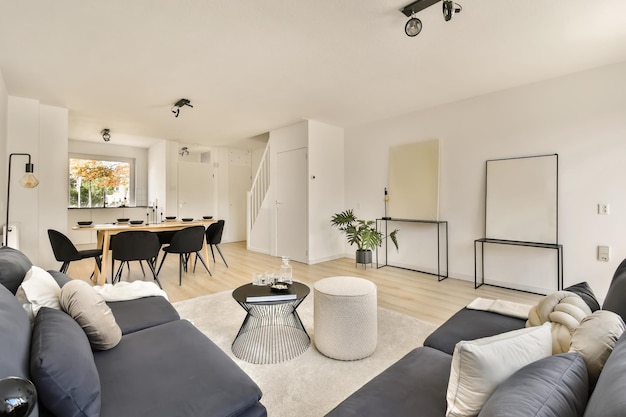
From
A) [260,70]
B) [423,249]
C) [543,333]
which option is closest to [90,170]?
[260,70]

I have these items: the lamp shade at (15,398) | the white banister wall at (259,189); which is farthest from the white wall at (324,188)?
the lamp shade at (15,398)

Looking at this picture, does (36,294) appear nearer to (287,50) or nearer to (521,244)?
(287,50)

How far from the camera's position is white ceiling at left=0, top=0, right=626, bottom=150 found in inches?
91.4

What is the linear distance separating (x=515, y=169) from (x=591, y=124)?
0.84 m

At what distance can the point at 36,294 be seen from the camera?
58.1 inches

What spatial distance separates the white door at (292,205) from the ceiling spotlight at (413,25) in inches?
128

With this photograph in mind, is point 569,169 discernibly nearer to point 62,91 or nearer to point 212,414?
point 212,414

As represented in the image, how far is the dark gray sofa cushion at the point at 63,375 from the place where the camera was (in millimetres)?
934

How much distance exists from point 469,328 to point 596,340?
842mm

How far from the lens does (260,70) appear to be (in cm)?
336

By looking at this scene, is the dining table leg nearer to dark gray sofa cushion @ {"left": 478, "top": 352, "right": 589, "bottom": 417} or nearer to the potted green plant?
the potted green plant

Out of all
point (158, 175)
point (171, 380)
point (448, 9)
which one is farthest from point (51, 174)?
point (448, 9)

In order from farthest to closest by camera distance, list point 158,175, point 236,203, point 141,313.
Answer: point 236,203, point 158,175, point 141,313

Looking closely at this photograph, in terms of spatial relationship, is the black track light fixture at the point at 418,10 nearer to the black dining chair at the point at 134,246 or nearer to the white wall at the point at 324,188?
the white wall at the point at 324,188
